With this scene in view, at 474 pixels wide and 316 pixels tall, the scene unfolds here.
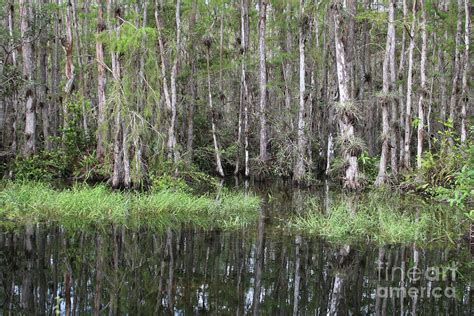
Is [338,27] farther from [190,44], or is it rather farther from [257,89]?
[257,89]

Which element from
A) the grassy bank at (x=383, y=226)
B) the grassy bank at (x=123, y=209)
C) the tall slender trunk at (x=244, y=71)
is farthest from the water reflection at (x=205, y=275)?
the tall slender trunk at (x=244, y=71)

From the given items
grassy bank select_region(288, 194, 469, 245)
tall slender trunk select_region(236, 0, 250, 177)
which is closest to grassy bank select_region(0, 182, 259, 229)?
grassy bank select_region(288, 194, 469, 245)

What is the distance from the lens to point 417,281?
20.5ft

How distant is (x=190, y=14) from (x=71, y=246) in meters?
16.9

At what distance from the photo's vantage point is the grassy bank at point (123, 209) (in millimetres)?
10141

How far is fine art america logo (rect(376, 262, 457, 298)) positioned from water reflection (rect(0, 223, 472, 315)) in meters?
0.04

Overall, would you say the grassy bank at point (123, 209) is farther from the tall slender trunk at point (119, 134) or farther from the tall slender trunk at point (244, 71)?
the tall slender trunk at point (244, 71)

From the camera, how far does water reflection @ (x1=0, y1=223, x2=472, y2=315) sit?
5.33 m

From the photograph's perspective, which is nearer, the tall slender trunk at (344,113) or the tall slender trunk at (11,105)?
the tall slender trunk at (344,113)

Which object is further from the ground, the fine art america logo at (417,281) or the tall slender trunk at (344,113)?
the tall slender trunk at (344,113)

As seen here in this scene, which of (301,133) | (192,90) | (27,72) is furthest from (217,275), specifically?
(192,90)

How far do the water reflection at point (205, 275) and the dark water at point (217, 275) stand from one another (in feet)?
0.05

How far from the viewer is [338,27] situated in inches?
563

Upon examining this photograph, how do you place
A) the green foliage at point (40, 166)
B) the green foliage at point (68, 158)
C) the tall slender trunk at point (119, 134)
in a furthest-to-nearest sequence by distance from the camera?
the green foliage at point (68, 158)
the green foliage at point (40, 166)
the tall slender trunk at point (119, 134)
